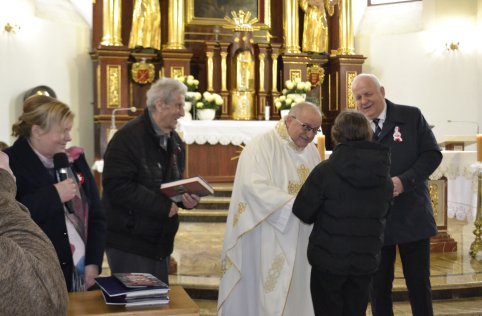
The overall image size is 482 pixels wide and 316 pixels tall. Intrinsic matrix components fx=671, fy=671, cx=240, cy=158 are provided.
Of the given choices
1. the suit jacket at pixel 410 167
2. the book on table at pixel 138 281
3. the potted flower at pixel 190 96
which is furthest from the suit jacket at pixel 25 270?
the potted flower at pixel 190 96

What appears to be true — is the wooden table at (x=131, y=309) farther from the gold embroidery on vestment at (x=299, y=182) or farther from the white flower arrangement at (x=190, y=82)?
the white flower arrangement at (x=190, y=82)

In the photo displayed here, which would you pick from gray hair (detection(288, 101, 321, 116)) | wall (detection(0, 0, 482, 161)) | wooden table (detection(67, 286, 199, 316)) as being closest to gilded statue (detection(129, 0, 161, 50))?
wall (detection(0, 0, 482, 161))

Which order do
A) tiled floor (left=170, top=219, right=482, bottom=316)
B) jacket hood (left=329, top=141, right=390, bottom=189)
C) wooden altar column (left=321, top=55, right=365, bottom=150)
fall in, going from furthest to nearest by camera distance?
wooden altar column (left=321, top=55, right=365, bottom=150)
tiled floor (left=170, top=219, right=482, bottom=316)
jacket hood (left=329, top=141, right=390, bottom=189)

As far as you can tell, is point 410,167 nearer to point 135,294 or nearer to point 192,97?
point 135,294

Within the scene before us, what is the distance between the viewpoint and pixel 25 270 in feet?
4.22

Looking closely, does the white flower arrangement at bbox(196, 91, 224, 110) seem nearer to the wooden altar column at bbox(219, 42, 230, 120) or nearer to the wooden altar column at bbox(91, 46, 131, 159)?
the wooden altar column at bbox(219, 42, 230, 120)

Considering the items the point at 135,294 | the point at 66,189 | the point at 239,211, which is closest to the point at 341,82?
the point at 239,211

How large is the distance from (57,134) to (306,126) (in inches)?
56.7

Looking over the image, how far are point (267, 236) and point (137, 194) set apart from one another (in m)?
0.96

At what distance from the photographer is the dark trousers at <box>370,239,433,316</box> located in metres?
3.87

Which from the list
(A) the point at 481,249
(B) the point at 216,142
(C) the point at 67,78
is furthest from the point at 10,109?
(A) the point at 481,249

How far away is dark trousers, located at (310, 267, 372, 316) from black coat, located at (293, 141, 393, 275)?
0.06 m

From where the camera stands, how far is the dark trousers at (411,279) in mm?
3871

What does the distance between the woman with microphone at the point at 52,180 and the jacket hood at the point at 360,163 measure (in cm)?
126
